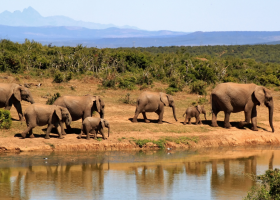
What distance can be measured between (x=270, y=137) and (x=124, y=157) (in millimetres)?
8009

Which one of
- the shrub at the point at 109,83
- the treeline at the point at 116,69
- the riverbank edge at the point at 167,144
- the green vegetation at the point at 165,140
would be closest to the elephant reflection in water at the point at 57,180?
the riverbank edge at the point at 167,144

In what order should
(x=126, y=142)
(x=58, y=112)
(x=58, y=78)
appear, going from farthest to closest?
(x=58, y=78) < (x=126, y=142) < (x=58, y=112)

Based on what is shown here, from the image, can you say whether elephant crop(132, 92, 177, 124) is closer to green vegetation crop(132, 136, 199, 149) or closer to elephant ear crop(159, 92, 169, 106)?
elephant ear crop(159, 92, 169, 106)

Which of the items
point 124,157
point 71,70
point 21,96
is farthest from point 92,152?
point 71,70

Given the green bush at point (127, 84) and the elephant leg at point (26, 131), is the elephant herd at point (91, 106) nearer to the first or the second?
the elephant leg at point (26, 131)

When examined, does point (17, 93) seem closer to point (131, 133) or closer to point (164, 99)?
point (131, 133)

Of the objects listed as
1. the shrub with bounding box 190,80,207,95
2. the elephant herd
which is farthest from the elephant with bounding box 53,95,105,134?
the shrub with bounding box 190,80,207,95

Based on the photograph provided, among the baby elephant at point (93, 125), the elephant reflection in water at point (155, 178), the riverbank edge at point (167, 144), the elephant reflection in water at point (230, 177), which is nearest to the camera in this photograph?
the elephant reflection in water at point (155, 178)

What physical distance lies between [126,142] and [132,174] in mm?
4043

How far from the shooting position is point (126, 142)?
63.3 feet

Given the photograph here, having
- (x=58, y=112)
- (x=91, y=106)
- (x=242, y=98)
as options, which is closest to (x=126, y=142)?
(x=91, y=106)

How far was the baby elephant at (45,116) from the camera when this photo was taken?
17641 millimetres

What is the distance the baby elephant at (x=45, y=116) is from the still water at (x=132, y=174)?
1.22 metres

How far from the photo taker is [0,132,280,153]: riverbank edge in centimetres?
1762
